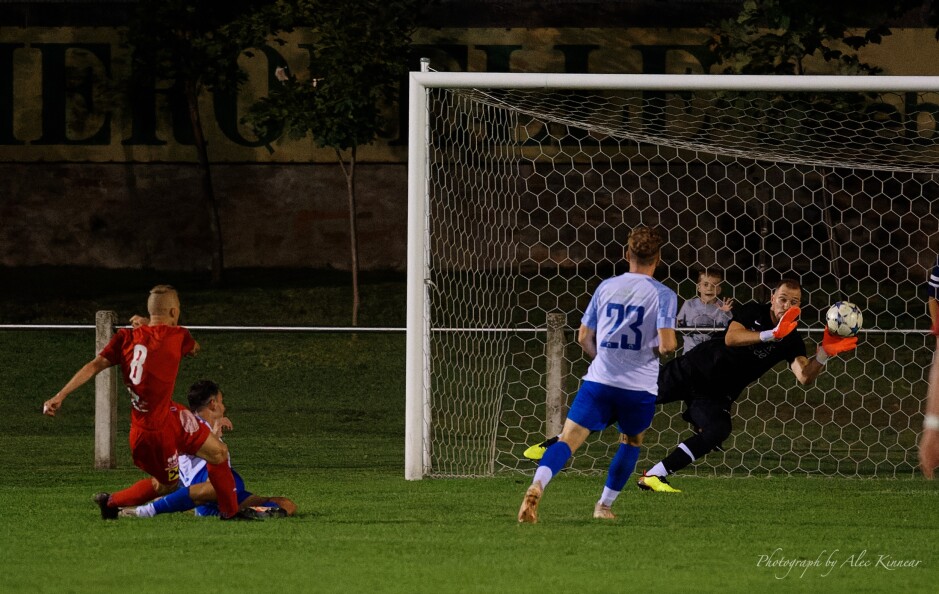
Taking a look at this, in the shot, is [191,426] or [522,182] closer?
[191,426]

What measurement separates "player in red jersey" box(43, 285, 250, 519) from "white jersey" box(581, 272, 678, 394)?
179cm

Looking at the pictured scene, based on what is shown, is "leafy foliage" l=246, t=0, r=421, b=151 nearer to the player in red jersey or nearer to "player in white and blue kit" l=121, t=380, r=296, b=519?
"player in white and blue kit" l=121, t=380, r=296, b=519

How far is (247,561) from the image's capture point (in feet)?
17.3

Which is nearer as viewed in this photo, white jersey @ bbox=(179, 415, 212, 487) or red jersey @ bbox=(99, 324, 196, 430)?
red jersey @ bbox=(99, 324, 196, 430)

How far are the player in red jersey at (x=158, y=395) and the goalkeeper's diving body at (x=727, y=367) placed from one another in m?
2.73

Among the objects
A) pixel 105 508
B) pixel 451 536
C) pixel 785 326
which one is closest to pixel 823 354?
pixel 785 326

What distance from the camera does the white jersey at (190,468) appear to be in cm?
657

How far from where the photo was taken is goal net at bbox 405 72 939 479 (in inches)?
321

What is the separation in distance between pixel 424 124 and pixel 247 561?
357 cm

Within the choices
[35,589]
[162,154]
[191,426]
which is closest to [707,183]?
[162,154]

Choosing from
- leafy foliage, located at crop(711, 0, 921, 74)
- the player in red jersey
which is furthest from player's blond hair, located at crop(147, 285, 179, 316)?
leafy foliage, located at crop(711, 0, 921, 74)

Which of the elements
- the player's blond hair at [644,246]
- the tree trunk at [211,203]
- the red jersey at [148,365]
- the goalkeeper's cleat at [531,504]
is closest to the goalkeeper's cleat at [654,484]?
the goalkeeper's cleat at [531,504]

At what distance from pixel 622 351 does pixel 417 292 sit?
78.6 inches

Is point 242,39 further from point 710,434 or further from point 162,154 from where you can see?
point 710,434
